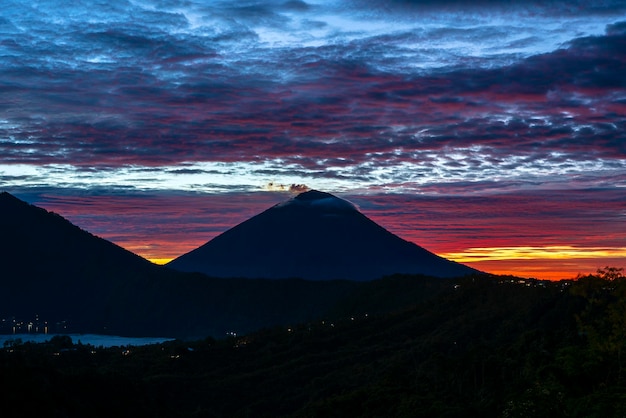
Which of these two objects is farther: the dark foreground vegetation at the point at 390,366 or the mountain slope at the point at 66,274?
the mountain slope at the point at 66,274

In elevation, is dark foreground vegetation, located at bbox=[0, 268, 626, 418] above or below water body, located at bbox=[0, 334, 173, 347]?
above

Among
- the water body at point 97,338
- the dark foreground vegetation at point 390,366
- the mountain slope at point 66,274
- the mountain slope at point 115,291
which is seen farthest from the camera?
the mountain slope at point 66,274

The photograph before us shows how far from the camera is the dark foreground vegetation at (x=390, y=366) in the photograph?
33.7 m

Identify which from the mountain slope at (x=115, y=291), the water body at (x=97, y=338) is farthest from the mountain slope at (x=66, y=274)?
the water body at (x=97, y=338)

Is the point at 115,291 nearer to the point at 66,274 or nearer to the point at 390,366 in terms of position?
the point at 66,274

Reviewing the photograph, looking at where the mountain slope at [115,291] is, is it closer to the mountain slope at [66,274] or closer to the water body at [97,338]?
the mountain slope at [66,274]

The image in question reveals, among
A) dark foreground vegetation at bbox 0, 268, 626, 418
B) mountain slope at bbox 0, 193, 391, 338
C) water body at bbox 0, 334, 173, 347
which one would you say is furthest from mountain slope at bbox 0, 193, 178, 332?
dark foreground vegetation at bbox 0, 268, 626, 418

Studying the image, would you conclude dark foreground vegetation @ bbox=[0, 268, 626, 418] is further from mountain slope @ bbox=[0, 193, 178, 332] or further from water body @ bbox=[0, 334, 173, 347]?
mountain slope @ bbox=[0, 193, 178, 332]

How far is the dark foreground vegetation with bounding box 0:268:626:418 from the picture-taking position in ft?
110

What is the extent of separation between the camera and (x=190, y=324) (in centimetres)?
15012

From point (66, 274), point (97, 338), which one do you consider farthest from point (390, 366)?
point (66, 274)

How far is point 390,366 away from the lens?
6259 cm

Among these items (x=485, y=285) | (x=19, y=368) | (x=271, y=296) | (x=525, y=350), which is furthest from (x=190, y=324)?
(x=19, y=368)

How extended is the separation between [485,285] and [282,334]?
2378cm
